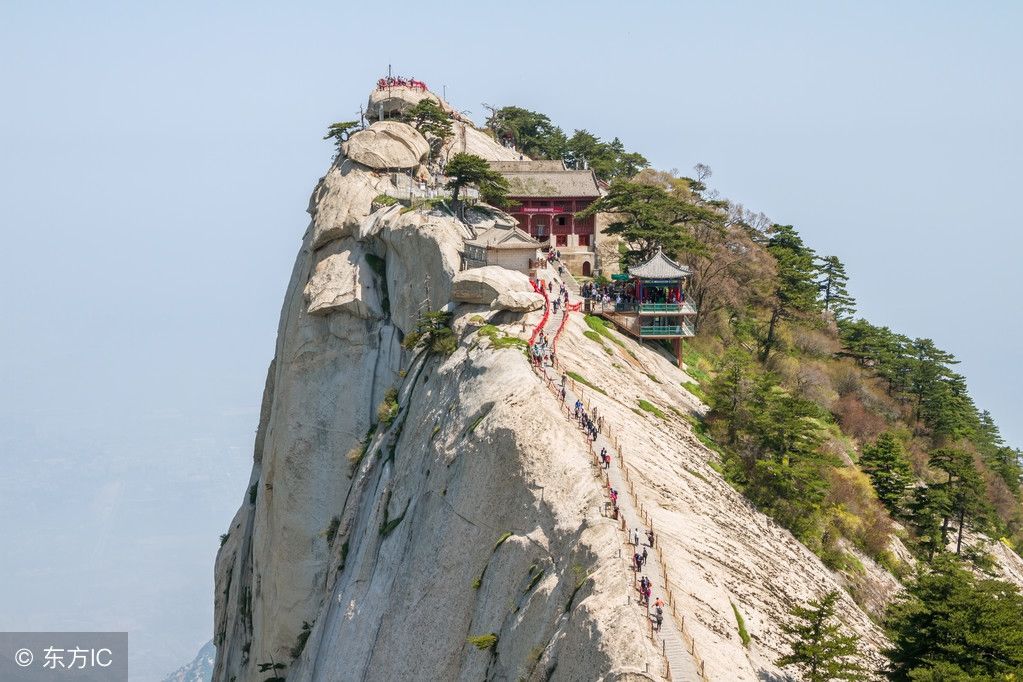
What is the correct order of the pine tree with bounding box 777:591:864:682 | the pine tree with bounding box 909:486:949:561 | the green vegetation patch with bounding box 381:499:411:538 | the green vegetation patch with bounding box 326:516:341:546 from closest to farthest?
the pine tree with bounding box 777:591:864:682 → the green vegetation patch with bounding box 381:499:411:538 → the pine tree with bounding box 909:486:949:561 → the green vegetation patch with bounding box 326:516:341:546

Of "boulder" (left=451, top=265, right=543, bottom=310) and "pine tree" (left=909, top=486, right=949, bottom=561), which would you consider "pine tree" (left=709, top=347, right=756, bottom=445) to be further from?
"pine tree" (left=909, top=486, right=949, bottom=561)

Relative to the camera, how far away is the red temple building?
80938mm

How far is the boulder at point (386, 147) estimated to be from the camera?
264ft

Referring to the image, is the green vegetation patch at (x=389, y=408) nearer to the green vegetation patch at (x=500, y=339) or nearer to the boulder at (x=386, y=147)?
the green vegetation patch at (x=500, y=339)

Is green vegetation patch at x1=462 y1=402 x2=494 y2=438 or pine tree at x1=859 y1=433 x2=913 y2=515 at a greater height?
green vegetation patch at x1=462 y1=402 x2=494 y2=438

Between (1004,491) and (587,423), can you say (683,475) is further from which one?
(1004,491)

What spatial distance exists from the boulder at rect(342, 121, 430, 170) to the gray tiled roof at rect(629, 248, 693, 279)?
22724 millimetres

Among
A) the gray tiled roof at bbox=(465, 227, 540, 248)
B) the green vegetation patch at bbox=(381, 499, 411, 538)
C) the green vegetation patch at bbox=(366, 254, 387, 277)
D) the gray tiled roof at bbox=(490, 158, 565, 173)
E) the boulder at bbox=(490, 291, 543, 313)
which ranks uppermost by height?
the gray tiled roof at bbox=(490, 158, 565, 173)

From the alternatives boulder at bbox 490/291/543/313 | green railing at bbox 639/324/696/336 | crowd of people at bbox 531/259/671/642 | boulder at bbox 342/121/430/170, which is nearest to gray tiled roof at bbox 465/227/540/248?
crowd of people at bbox 531/259/671/642

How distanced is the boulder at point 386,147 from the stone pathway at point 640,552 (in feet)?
120

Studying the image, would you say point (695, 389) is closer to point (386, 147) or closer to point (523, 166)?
point (523, 166)

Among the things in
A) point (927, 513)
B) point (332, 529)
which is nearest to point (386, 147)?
point (332, 529)

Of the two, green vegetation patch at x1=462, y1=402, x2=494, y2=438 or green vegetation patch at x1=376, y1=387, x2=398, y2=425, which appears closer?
green vegetation patch at x1=462, y1=402, x2=494, y2=438

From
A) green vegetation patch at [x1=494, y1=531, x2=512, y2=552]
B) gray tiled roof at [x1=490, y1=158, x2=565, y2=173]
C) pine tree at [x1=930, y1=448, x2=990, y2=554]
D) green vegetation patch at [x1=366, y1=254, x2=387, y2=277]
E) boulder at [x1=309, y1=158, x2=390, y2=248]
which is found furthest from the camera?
gray tiled roof at [x1=490, y1=158, x2=565, y2=173]
